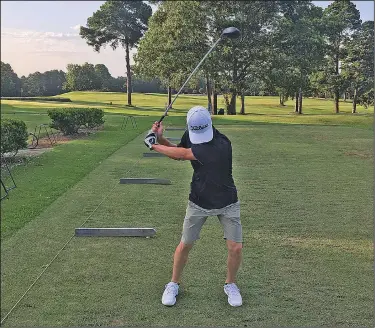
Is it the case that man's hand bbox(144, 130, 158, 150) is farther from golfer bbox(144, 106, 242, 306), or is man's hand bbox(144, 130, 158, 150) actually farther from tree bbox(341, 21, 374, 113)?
tree bbox(341, 21, 374, 113)

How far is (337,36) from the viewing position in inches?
1902

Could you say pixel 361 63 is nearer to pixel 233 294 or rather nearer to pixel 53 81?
pixel 53 81

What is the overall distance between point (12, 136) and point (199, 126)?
878 centimetres

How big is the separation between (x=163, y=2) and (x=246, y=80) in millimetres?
8664

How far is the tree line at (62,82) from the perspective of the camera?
29.7 meters

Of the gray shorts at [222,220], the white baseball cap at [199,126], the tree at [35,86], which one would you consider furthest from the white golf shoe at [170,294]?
the tree at [35,86]

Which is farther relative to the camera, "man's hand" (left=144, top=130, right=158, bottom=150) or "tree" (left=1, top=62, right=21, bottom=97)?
"tree" (left=1, top=62, right=21, bottom=97)

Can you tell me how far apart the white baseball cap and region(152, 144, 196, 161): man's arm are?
0.10m

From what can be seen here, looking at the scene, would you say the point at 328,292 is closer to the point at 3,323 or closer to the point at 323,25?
the point at 3,323

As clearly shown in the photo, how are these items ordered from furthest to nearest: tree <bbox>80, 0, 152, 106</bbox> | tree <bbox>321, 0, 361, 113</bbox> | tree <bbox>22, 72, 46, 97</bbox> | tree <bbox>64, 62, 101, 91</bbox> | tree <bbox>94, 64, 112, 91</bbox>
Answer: tree <bbox>321, 0, 361, 113</bbox> → tree <bbox>22, 72, 46, 97</bbox> → tree <bbox>80, 0, 152, 106</bbox> → tree <bbox>94, 64, 112, 91</bbox> → tree <bbox>64, 62, 101, 91</bbox>

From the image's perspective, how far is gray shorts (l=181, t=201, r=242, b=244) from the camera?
13.5ft

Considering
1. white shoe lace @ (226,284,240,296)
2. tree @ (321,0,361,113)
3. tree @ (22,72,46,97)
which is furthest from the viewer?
tree @ (321,0,361,113)

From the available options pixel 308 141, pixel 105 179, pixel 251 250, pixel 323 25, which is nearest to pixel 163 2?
pixel 323 25

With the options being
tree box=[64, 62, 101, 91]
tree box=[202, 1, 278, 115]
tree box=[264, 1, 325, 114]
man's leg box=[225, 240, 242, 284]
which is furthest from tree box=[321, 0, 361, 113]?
man's leg box=[225, 240, 242, 284]
